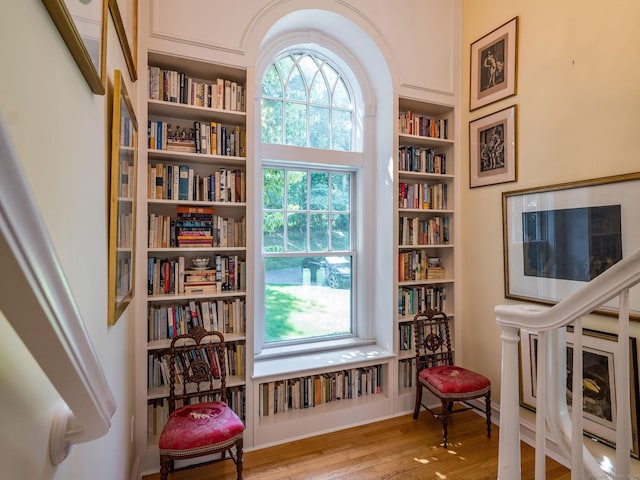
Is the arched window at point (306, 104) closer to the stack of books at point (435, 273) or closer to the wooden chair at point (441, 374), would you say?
the stack of books at point (435, 273)

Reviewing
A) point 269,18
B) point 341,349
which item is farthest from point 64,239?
point 341,349

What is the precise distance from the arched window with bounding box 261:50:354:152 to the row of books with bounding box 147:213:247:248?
Result: 0.84 metres

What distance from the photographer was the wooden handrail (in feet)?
0.99

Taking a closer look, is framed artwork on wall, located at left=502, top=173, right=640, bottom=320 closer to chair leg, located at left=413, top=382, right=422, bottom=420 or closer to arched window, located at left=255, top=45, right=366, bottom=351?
chair leg, located at left=413, top=382, right=422, bottom=420

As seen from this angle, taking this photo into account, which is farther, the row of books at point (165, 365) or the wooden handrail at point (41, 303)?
the row of books at point (165, 365)

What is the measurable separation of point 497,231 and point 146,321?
2700 mm

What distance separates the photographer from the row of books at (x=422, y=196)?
3027 millimetres

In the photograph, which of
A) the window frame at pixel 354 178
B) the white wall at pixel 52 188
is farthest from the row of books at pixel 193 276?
the white wall at pixel 52 188

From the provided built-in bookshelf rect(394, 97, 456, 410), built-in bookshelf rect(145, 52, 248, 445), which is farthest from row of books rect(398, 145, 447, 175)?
built-in bookshelf rect(145, 52, 248, 445)

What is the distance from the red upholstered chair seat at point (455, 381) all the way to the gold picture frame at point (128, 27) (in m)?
2.85

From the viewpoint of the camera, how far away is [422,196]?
3111 mm

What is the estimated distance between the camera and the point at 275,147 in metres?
2.75

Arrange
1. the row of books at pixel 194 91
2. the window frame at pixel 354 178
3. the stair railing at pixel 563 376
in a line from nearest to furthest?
the stair railing at pixel 563 376 → the row of books at pixel 194 91 → the window frame at pixel 354 178

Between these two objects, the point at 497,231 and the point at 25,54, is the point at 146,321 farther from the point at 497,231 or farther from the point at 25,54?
the point at 497,231
